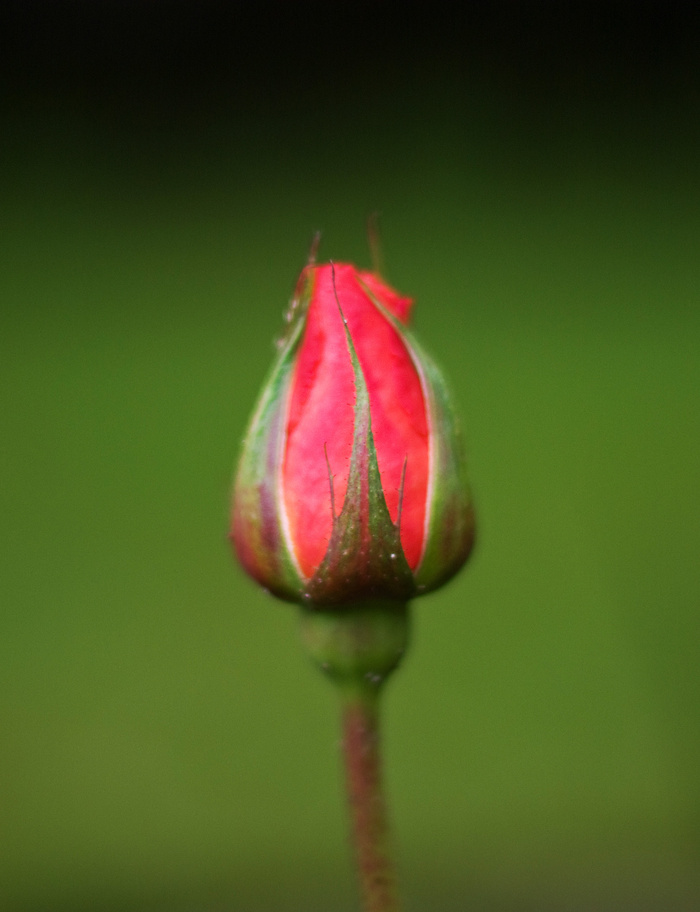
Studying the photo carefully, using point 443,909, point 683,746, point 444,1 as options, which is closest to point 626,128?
point 444,1

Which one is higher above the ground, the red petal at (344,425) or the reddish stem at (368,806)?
the red petal at (344,425)

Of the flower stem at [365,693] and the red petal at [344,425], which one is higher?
the red petal at [344,425]

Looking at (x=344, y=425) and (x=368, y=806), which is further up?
(x=344, y=425)

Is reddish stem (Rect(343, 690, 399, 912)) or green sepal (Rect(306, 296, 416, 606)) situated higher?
green sepal (Rect(306, 296, 416, 606))
